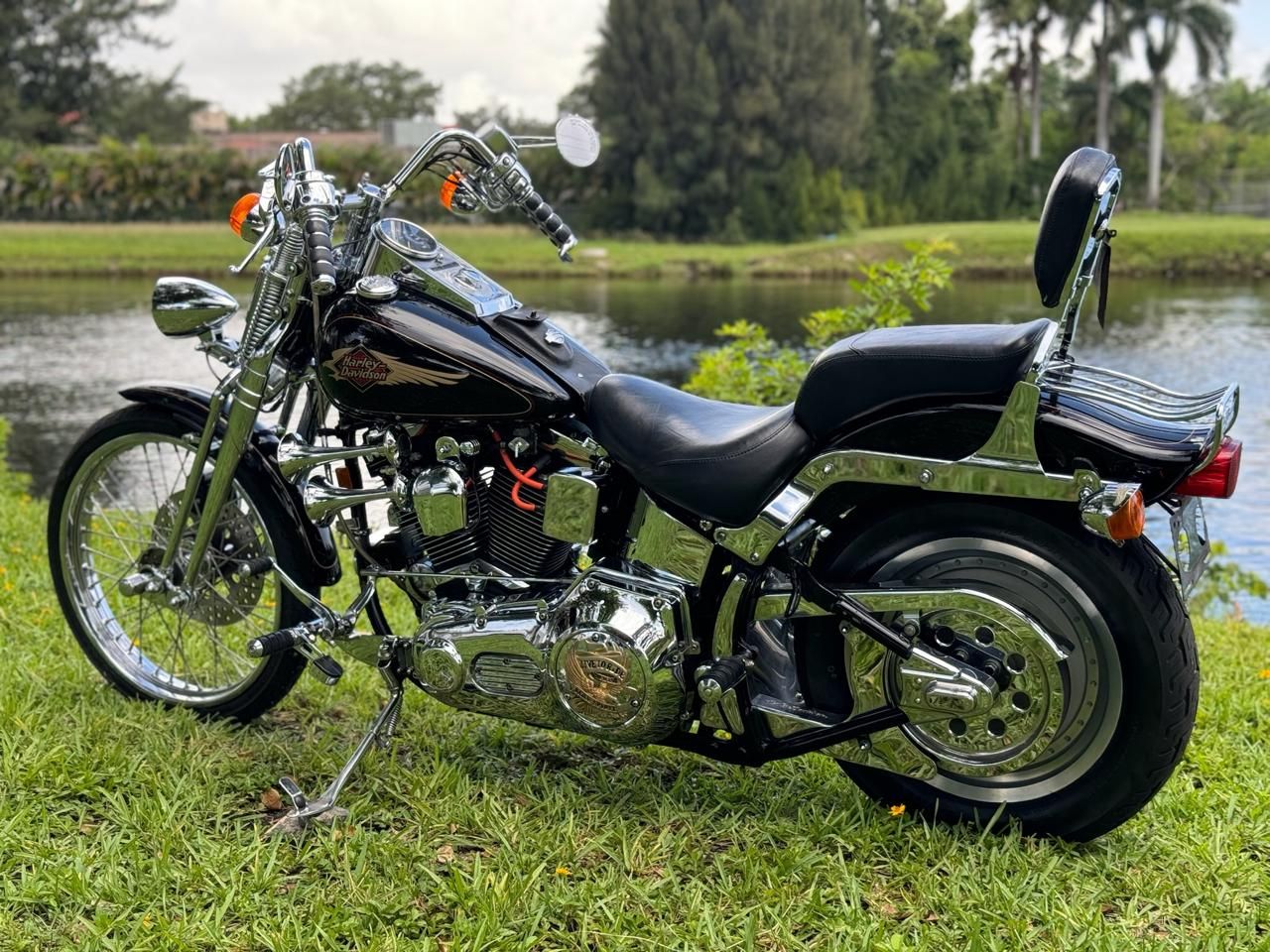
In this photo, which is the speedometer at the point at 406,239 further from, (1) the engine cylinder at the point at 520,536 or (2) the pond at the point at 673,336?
(2) the pond at the point at 673,336

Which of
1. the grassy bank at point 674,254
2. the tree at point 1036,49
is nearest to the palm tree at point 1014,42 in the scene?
the tree at point 1036,49

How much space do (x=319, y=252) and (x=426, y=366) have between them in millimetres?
333

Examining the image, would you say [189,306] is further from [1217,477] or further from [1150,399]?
[1217,477]

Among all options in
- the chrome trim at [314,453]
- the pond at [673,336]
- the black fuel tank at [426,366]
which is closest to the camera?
the black fuel tank at [426,366]

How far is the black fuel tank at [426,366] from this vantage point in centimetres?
276

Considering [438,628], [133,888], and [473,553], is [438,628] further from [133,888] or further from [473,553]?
[133,888]

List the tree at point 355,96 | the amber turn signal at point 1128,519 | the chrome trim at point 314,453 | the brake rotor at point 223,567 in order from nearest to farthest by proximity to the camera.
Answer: the amber turn signal at point 1128,519 → the chrome trim at point 314,453 → the brake rotor at point 223,567 → the tree at point 355,96

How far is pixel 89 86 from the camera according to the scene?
2146 inches

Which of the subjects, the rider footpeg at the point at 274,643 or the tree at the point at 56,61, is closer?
the rider footpeg at the point at 274,643

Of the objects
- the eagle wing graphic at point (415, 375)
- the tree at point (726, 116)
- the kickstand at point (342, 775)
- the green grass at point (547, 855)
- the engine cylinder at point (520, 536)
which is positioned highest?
the tree at point (726, 116)

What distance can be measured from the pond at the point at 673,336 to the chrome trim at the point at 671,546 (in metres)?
3.80

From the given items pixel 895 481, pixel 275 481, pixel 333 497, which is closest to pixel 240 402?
pixel 275 481

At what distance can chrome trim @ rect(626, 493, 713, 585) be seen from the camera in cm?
273

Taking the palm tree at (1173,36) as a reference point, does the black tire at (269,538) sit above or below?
below
